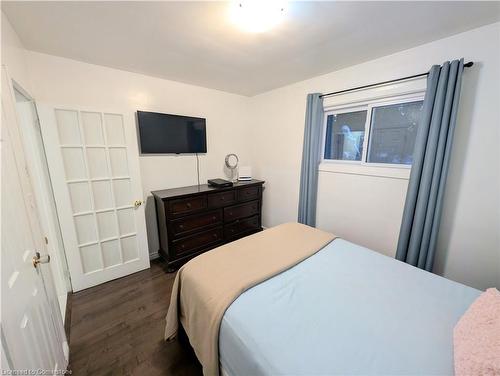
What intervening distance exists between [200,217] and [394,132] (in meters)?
2.47

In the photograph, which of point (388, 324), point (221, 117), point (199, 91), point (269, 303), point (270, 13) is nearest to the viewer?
point (388, 324)

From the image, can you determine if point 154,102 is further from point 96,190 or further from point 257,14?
point 257,14

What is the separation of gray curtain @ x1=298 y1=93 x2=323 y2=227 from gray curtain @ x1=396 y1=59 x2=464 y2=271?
1033 millimetres

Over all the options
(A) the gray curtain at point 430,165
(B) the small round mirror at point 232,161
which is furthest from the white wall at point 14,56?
(A) the gray curtain at point 430,165

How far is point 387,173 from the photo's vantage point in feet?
6.91

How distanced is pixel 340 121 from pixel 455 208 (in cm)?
148

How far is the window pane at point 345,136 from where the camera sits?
2.40 m

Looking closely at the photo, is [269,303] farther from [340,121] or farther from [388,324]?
[340,121]

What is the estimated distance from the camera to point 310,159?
264 centimetres

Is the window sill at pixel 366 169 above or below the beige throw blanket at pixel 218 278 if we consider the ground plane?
above

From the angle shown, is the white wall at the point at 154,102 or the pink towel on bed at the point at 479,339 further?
the white wall at the point at 154,102

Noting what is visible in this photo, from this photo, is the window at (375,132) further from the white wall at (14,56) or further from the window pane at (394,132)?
the white wall at (14,56)

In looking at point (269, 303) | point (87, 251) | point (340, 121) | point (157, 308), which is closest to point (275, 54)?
point (340, 121)

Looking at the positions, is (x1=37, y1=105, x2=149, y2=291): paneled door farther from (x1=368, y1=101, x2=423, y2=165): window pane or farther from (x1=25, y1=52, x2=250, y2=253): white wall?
(x1=368, y1=101, x2=423, y2=165): window pane
